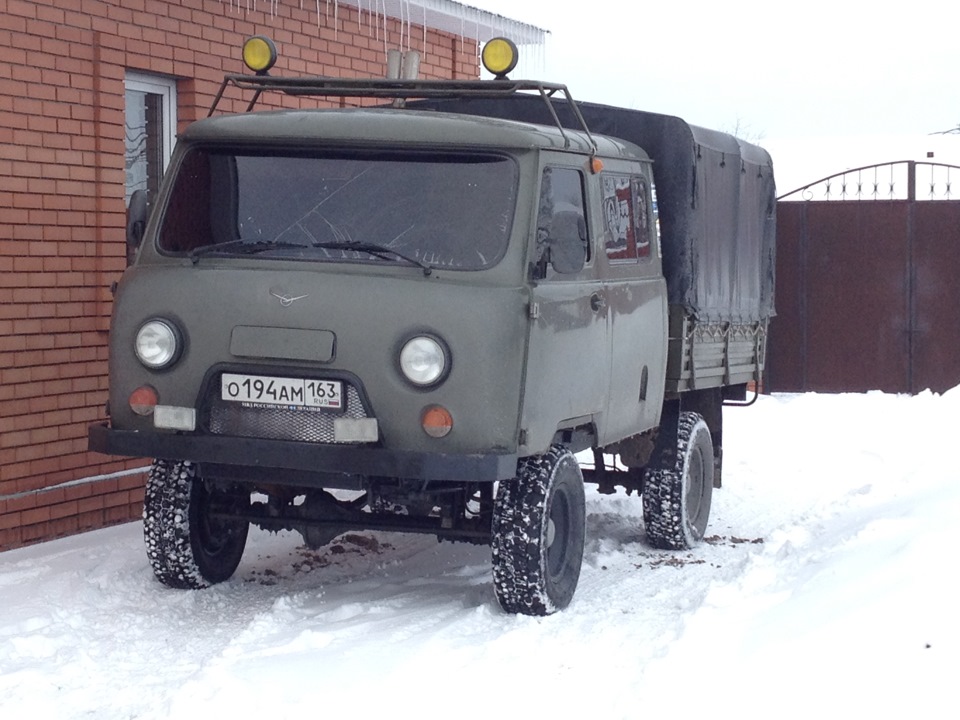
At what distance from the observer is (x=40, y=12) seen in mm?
7969

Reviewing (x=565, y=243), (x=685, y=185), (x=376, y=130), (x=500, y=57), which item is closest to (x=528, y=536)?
(x=565, y=243)

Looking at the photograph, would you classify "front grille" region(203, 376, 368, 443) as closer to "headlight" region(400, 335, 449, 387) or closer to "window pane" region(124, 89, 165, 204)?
"headlight" region(400, 335, 449, 387)

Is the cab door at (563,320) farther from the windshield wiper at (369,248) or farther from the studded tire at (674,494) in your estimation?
the studded tire at (674,494)

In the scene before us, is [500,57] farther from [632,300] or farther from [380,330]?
[380,330]

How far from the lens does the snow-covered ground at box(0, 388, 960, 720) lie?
4.84 metres

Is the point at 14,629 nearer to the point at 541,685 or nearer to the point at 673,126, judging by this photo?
the point at 541,685

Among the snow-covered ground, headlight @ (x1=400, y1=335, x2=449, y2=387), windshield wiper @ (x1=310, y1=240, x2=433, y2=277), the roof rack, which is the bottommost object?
the snow-covered ground

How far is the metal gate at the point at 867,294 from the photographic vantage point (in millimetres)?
15383

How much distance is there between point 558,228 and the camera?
6168mm

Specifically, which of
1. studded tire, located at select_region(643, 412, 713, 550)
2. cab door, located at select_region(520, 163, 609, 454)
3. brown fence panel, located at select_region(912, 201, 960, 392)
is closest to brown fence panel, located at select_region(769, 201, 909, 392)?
brown fence panel, located at select_region(912, 201, 960, 392)

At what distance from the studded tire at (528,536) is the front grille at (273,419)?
0.84 metres

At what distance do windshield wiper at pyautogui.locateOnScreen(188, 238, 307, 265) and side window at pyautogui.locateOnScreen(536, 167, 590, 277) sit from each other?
103 centimetres

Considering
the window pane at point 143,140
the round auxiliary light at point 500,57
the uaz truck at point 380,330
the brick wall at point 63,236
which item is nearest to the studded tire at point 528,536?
the uaz truck at point 380,330

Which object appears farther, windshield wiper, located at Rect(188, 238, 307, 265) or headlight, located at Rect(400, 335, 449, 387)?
windshield wiper, located at Rect(188, 238, 307, 265)
